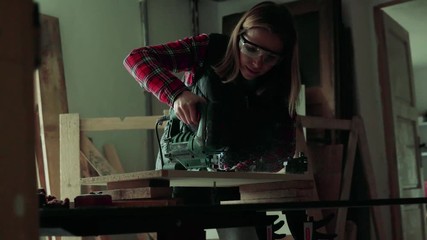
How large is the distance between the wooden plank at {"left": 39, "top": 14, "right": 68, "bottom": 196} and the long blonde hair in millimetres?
1221

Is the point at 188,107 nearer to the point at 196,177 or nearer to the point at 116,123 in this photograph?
the point at 196,177

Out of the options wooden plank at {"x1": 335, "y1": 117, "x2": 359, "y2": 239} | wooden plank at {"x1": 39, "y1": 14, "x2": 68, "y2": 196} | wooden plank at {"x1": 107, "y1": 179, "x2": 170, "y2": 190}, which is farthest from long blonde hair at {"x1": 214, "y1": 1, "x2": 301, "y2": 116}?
wooden plank at {"x1": 335, "y1": 117, "x2": 359, "y2": 239}

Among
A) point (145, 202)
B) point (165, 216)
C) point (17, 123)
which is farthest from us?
point (145, 202)

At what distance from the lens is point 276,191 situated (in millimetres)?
1454

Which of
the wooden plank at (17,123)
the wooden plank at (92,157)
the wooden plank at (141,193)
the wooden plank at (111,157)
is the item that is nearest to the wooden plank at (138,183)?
the wooden plank at (141,193)

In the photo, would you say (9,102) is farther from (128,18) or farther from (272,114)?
(128,18)

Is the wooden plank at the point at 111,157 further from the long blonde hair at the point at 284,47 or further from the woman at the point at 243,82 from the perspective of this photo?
the long blonde hair at the point at 284,47

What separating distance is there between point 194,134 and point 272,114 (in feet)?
0.68

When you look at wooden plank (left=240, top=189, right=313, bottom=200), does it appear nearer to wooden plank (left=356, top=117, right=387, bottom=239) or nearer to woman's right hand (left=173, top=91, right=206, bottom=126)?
woman's right hand (left=173, top=91, right=206, bottom=126)

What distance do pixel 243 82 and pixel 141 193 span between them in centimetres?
41

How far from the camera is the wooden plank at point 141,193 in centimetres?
111

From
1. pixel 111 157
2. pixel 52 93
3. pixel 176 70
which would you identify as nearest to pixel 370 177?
pixel 111 157

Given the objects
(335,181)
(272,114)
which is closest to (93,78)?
(335,181)

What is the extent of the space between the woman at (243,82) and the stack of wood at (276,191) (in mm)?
56
